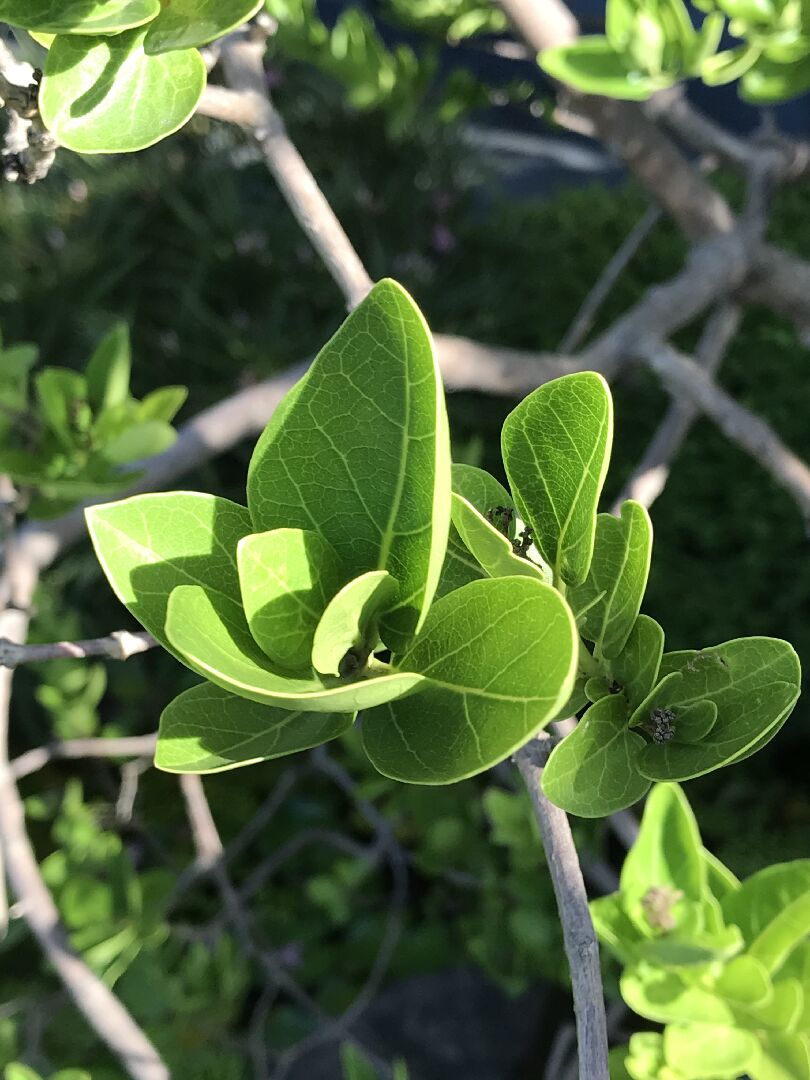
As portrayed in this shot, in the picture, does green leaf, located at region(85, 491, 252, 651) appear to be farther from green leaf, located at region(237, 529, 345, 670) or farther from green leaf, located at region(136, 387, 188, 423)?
green leaf, located at region(136, 387, 188, 423)

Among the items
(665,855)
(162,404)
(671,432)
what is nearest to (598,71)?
(671,432)

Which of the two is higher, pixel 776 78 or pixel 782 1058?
pixel 776 78

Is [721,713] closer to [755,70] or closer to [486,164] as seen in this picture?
[755,70]

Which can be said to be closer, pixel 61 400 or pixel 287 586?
pixel 287 586

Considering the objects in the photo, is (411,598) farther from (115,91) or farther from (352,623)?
(115,91)

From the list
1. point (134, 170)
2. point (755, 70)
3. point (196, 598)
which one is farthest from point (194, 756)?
point (134, 170)

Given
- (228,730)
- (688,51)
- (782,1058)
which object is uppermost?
(688,51)
